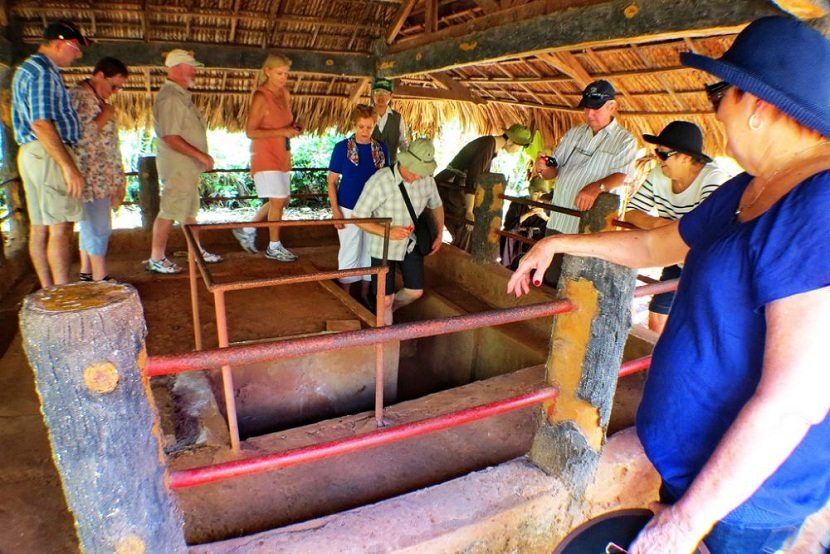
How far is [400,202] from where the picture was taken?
146 inches

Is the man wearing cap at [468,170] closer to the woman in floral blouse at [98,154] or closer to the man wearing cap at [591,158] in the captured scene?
the man wearing cap at [591,158]

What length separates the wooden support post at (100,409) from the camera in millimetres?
1003

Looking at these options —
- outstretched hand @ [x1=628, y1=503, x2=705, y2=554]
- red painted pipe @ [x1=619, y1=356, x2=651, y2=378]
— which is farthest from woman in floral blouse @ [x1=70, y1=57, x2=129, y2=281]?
outstretched hand @ [x1=628, y1=503, x2=705, y2=554]

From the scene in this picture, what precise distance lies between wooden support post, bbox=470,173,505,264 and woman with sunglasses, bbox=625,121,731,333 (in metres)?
1.43

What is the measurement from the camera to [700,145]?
3014 mm

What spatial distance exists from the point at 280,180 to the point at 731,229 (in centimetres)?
406

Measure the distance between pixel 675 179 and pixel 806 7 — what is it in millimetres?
1074

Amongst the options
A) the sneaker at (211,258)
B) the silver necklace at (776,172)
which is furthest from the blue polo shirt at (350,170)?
the silver necklace at (776,172)

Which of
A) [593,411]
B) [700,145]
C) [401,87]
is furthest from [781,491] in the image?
[401,87]

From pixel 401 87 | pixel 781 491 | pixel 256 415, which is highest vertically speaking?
pixel 401 87

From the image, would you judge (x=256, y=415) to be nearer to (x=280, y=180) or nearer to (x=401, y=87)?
(x=280, y=180)

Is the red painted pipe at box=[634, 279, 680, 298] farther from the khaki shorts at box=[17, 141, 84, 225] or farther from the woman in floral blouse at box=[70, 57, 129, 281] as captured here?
the woman in floral blouse at box=[70, 57, 129, 281]

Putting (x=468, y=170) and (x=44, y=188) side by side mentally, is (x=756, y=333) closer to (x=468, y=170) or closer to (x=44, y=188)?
(x=44, y=188)

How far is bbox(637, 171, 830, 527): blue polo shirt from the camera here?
0.94 metres
